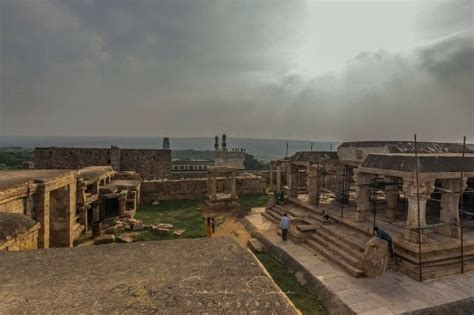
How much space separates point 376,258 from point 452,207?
13.1 ft

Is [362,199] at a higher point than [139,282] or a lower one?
lower

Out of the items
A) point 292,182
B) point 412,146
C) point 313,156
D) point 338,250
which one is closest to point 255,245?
point 338,250

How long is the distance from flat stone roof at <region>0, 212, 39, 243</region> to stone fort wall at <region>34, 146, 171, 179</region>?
26.7 m

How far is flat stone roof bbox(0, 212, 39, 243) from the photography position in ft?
18.4

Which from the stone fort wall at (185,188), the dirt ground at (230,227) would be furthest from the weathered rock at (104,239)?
the stone fort wall at (185,188)

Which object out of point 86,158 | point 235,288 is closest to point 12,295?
point 235,288

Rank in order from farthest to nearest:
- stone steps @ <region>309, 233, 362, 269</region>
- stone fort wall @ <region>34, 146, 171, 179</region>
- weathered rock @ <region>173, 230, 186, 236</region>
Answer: stone fort wall @ <region>34, 146, 171, 179</region> → weathered rock @ <region>173, 230, 186, 236</region> → stone steps @ <region>309, 233, 362, 269</region>

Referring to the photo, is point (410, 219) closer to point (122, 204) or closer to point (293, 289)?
point (293, 289)

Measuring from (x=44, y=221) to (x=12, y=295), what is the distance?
8.61 metres

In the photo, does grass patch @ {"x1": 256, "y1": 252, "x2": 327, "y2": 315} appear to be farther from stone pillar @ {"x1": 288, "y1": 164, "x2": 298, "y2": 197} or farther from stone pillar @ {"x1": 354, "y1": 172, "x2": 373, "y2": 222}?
stone pillar @ {"x1": 288, "y1": 164, "x2": 298, "y2": 197}

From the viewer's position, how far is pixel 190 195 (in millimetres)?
23953

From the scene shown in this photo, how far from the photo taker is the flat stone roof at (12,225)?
5605mm

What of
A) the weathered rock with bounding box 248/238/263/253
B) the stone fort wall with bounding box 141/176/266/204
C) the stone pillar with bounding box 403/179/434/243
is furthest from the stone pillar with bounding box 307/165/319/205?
the stone fort wall with bounding box 141/176/266/204

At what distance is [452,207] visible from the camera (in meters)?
11.1
